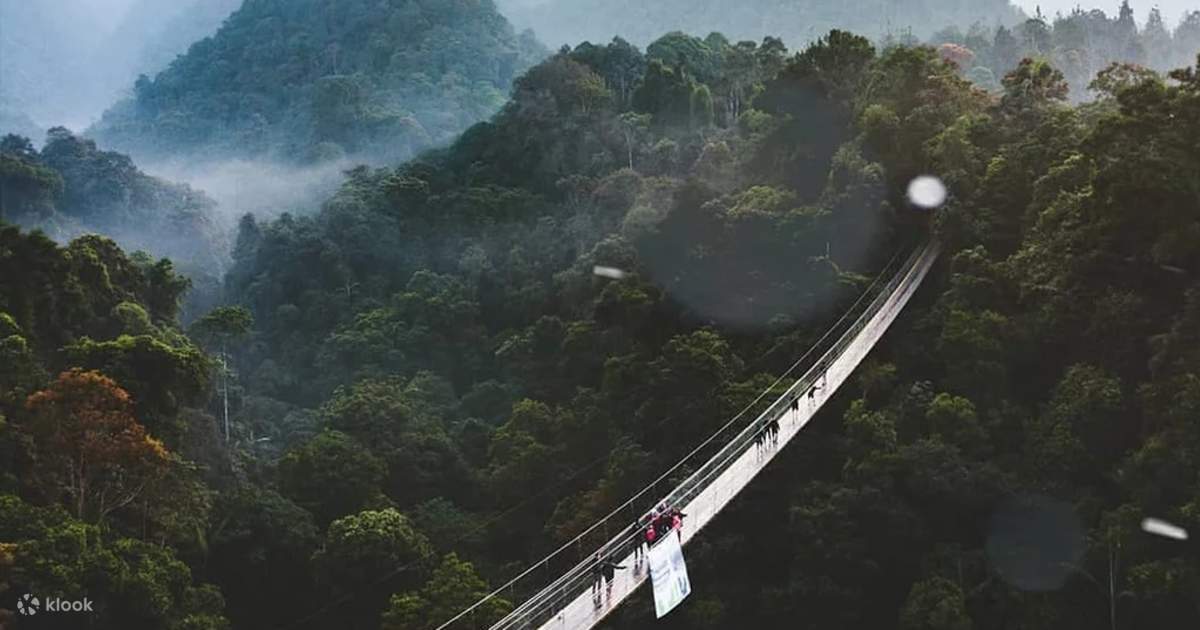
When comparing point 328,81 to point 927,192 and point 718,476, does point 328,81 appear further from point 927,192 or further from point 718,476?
point 718,476

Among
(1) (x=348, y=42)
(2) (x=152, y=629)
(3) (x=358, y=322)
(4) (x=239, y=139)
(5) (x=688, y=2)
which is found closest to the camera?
(2) (x=152, y=629)

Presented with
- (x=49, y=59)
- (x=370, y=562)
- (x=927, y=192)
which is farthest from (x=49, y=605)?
(x=49, y=59)

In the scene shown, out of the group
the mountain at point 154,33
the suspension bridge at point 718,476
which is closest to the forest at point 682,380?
the suspension bridge at point 718,476

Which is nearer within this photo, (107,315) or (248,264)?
(107,315)

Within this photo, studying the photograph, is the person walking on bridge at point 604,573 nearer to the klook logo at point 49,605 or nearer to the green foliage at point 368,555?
the klook logo at point 49,605

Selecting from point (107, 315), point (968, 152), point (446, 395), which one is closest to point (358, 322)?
point (446, 395)

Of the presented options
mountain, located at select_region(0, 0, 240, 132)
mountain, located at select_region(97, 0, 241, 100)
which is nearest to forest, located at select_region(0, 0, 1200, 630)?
mountain, located at select_region(0, 0, 240, 132)

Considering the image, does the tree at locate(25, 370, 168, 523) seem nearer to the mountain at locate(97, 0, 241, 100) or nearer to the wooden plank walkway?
the wooden plank walkway

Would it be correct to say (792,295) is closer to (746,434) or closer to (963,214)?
(963,214)

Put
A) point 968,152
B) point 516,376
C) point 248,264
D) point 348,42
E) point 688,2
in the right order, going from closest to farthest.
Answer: point 968,152
point 516,376
point 248,264
point 348,42
point 688,2
